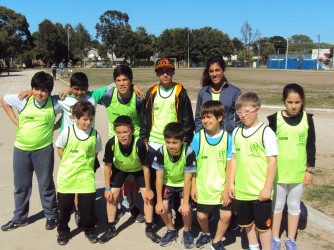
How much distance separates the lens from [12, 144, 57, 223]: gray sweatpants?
403 centimetres

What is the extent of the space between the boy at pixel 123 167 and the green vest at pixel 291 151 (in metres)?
1.32

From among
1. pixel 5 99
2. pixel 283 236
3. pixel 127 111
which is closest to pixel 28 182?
pixel 5 99

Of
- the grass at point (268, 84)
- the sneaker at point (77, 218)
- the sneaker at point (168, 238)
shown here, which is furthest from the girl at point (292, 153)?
the grass at point (268, 84)

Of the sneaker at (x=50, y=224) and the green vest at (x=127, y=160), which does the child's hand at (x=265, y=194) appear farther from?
the sneaker at (x=50, y=224)

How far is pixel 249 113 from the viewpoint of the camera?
3312 mm

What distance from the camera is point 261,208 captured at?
10.8 feet

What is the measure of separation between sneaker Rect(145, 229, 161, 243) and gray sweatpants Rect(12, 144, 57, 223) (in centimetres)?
107

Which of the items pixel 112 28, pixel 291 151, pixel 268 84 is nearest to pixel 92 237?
pixel 291 151

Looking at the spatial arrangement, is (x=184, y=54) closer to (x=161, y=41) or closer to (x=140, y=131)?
(x=161, y=41)

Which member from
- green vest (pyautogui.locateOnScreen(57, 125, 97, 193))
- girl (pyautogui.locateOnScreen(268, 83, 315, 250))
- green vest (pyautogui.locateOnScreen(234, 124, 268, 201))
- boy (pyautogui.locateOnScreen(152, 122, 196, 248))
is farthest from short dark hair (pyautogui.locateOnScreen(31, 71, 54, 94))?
girl (pyautogui.locateOnScreen(268, 83, 315, 250))

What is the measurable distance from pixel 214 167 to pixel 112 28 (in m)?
104

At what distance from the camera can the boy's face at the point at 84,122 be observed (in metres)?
3.75

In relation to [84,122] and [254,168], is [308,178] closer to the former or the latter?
[254,168]

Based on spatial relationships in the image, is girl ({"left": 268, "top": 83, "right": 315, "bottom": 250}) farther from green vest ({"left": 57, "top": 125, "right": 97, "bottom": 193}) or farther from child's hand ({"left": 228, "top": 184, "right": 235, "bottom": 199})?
green vest ({"left": 57, "top": 125, "right": 97, "bottom": 193})
